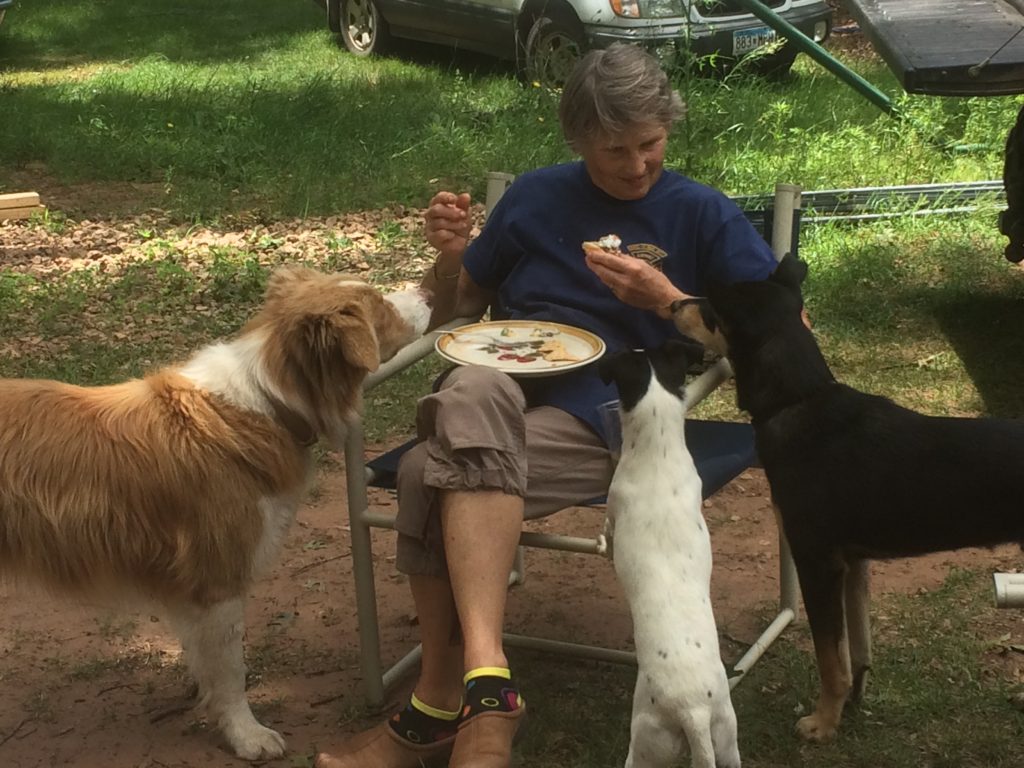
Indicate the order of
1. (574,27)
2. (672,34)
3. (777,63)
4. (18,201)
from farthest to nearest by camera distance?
(777,63)
(574,27)
(672,34)
(18,201)

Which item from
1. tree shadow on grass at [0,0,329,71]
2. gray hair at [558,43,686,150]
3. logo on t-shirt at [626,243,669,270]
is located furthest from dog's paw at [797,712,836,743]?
tree shadow on grass at [0,0,329,71]

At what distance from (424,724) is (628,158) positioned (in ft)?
5.06

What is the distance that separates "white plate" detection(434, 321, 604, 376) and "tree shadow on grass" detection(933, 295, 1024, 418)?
2432mm

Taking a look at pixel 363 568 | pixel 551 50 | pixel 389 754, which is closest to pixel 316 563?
pixel 363 568

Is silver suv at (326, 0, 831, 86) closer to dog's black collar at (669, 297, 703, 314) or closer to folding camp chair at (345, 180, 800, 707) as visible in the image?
folding camp chair at (345, 180, 800, 707)

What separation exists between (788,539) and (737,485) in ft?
5.47

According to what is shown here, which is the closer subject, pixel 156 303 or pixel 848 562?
pixel 848 562

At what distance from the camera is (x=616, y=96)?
130 inches

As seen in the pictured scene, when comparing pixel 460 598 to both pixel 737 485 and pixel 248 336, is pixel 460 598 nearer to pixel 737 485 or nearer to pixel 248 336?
Result: pixel 248 336

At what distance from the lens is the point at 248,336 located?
10.7ft

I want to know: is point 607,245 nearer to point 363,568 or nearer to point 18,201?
point 363,568

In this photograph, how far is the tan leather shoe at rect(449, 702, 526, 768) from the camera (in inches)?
112

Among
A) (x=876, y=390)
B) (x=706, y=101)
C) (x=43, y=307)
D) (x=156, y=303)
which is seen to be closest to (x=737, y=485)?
(x=876, y=390)

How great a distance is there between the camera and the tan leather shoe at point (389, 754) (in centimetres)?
315
